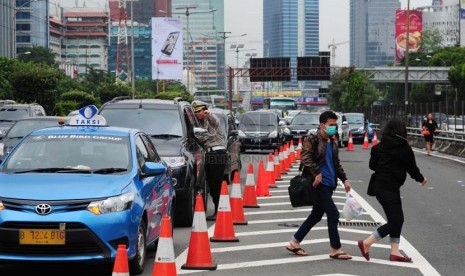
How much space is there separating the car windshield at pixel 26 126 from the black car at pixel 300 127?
20.7 m

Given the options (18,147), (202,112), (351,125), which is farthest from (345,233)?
(351,125)

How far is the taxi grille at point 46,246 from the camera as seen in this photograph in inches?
381

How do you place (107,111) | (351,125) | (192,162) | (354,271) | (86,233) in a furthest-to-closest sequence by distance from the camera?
1. (351,125)
2. (107,111)
3. (192,162)
4. (354,271)
5. (86,233)

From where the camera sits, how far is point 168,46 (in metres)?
79.8

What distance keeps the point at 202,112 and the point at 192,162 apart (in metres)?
1.71

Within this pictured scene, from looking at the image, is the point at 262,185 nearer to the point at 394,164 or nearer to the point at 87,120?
the point at 87,120

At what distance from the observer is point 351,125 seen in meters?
54.0

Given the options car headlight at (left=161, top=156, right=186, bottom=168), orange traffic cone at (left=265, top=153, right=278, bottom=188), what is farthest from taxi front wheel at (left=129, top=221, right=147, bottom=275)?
orange traffic cone at (left=265, top=153, right=278, bottom=188)

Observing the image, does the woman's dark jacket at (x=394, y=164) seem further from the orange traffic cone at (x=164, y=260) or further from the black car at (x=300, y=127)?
the black car at (x=300, y=127)

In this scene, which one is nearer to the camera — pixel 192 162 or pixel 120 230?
pixel 120 230

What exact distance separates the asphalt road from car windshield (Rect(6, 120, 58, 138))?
6.45m

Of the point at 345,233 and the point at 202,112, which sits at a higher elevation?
the point at 202,112

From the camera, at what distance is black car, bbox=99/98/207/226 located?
15.1 metres

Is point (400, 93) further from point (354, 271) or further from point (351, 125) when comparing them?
point (354, 271)
